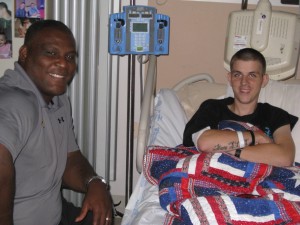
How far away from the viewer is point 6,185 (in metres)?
1.22

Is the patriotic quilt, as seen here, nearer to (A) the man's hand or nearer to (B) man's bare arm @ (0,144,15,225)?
(A) the man's hand

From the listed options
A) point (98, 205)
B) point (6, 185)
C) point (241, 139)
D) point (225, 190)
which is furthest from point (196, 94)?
point (6, 185)

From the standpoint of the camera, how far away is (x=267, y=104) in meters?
2.01

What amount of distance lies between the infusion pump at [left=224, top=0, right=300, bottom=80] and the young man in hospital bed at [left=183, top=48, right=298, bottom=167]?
19 cm

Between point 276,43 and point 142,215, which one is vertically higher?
point 276,43

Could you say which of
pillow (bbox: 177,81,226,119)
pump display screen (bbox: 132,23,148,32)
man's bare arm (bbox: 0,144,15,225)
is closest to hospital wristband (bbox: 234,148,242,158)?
pillow (bbox: 177,81,226,119)

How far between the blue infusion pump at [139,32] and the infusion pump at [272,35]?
1.51 ft

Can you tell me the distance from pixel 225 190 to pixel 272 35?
3.50 ft

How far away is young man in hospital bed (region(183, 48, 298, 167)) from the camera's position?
165 cm

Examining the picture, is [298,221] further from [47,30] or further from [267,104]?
[47,30]

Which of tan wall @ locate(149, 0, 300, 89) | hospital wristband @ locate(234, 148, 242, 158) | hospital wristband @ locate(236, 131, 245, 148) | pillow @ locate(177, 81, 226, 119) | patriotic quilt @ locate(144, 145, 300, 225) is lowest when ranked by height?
patriotic quilt @ locate(144, 145, 300, 225)

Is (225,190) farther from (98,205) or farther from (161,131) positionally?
(161,131)

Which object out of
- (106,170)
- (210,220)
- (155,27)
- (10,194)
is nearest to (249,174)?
→ (210,220)

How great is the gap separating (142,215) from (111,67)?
1296 mm
